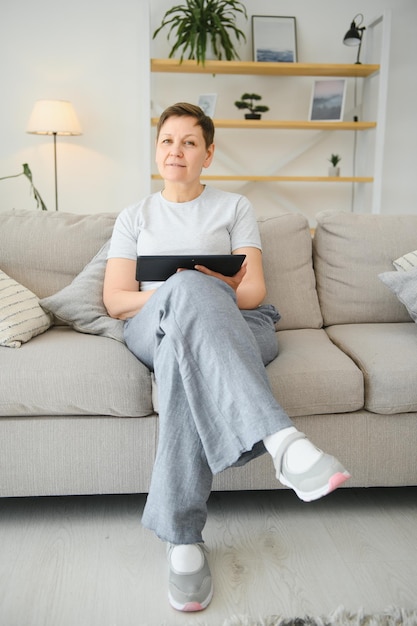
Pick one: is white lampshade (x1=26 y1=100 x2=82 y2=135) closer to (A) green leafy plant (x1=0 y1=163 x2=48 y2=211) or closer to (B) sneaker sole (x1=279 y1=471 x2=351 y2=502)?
(A) green leafy plant (x1=0 y1=163 x2=48 y2=211)

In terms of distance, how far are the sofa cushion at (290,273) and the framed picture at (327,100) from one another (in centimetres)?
219

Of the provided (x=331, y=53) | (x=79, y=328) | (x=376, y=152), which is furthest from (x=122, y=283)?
(x=331, y=53)

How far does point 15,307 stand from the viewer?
188cm

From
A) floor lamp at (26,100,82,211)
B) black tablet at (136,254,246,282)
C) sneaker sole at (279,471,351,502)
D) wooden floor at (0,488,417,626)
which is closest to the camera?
sneaker sole at (279,471,351,502)

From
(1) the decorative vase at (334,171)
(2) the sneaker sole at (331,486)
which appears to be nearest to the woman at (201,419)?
(2) the sneaker sole at (331,486)

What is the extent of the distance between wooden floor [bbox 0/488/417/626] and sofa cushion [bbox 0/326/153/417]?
0.99ft

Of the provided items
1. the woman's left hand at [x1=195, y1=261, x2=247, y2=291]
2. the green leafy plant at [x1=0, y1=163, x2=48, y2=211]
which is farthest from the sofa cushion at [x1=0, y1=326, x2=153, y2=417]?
the green leafy plant at [x1=0, y1=163, x2=48, y2=211]

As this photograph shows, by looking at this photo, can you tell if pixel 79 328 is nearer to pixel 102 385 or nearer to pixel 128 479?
pixel 102 385

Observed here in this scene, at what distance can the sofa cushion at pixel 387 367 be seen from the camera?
1.71 meters

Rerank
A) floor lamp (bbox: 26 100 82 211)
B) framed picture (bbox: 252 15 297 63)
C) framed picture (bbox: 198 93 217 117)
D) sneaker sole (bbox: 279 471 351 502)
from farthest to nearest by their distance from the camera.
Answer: framed picture (bbox: 252 15 297 63)
framed picture (bbox: 198 93 217 117)
floor lamp (bbox: 26 100 82 211)
sneaker sole (bbox: 279 471 351 502)

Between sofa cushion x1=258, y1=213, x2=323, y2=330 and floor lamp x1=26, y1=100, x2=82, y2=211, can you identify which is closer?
sofa cushion x1=258, y1=213, x2=323, y2=330

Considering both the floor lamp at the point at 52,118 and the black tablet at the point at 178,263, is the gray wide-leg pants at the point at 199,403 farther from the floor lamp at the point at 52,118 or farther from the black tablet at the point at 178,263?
the floor lamp at the point at 52,118

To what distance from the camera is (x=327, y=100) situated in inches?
166

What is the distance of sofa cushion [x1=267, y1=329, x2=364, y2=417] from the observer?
1.66m
